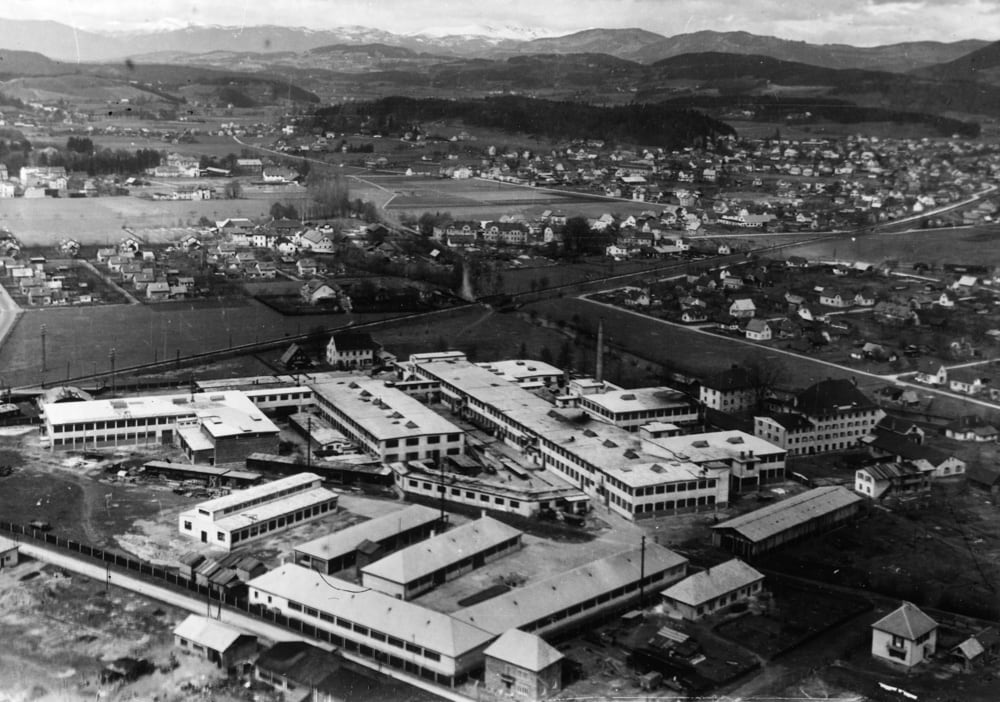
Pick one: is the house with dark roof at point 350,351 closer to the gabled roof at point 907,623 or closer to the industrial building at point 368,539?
the industrial building at point 368,539


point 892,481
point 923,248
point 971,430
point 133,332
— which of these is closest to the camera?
point 892,481

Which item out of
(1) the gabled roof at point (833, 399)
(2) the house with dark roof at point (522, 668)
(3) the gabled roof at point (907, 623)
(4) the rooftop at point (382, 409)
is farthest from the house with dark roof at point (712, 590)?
(1) the gabled roof at point (833, 399)

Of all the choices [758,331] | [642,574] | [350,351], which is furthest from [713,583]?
[758,331]

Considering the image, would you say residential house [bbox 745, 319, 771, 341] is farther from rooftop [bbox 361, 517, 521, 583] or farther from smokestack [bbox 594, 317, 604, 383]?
rooftop [bbox 361, 517, 521, 583]

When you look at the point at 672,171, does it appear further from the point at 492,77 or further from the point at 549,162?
the point at 492,77

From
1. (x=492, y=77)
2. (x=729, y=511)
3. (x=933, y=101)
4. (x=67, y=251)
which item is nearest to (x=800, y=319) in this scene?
(x=933, y=101)

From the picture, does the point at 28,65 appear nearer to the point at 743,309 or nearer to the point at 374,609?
the point at 743,309

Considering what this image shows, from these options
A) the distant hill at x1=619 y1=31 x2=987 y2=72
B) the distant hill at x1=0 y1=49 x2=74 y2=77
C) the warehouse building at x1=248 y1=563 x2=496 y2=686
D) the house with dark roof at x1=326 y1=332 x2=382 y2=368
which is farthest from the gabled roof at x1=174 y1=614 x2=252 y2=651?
the distant hill at x1=0 y1=49 x2=74 y2=77
